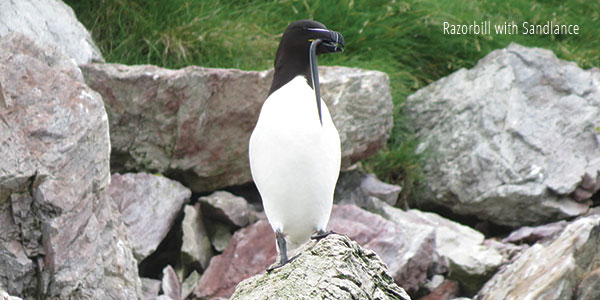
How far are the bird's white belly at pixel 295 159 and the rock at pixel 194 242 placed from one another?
2.09 meters

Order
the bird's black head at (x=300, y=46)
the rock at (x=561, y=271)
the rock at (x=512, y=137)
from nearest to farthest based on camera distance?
the bird's black head at (x=300, y=46) < the rock at (x=561, y=271) < the rock at (x=512, y=137)

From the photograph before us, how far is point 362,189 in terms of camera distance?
301 inches

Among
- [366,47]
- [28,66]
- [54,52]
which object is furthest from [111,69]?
[366,47]

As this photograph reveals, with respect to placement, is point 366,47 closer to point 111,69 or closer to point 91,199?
point 111,69

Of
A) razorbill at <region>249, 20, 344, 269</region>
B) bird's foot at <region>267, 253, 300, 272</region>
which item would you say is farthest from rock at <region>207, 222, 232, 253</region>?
bird's foot at <region>267, 253, 300, 272</region>

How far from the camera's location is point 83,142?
4.98 metres

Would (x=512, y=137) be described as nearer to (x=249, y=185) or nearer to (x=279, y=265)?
(x=249, y=185)

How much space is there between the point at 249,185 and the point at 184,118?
105 centimetres

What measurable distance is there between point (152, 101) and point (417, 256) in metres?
2.60

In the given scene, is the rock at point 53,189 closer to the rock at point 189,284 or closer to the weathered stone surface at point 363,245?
the rock at point 189,284

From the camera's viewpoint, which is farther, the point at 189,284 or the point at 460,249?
the point at 460,249

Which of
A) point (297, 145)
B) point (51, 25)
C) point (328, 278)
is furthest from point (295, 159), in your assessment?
point (51, 25)

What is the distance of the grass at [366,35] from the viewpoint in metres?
8.01

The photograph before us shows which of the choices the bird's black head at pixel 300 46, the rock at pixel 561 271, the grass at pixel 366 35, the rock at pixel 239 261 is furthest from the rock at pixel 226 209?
the bird's black head at pixel 300 46
